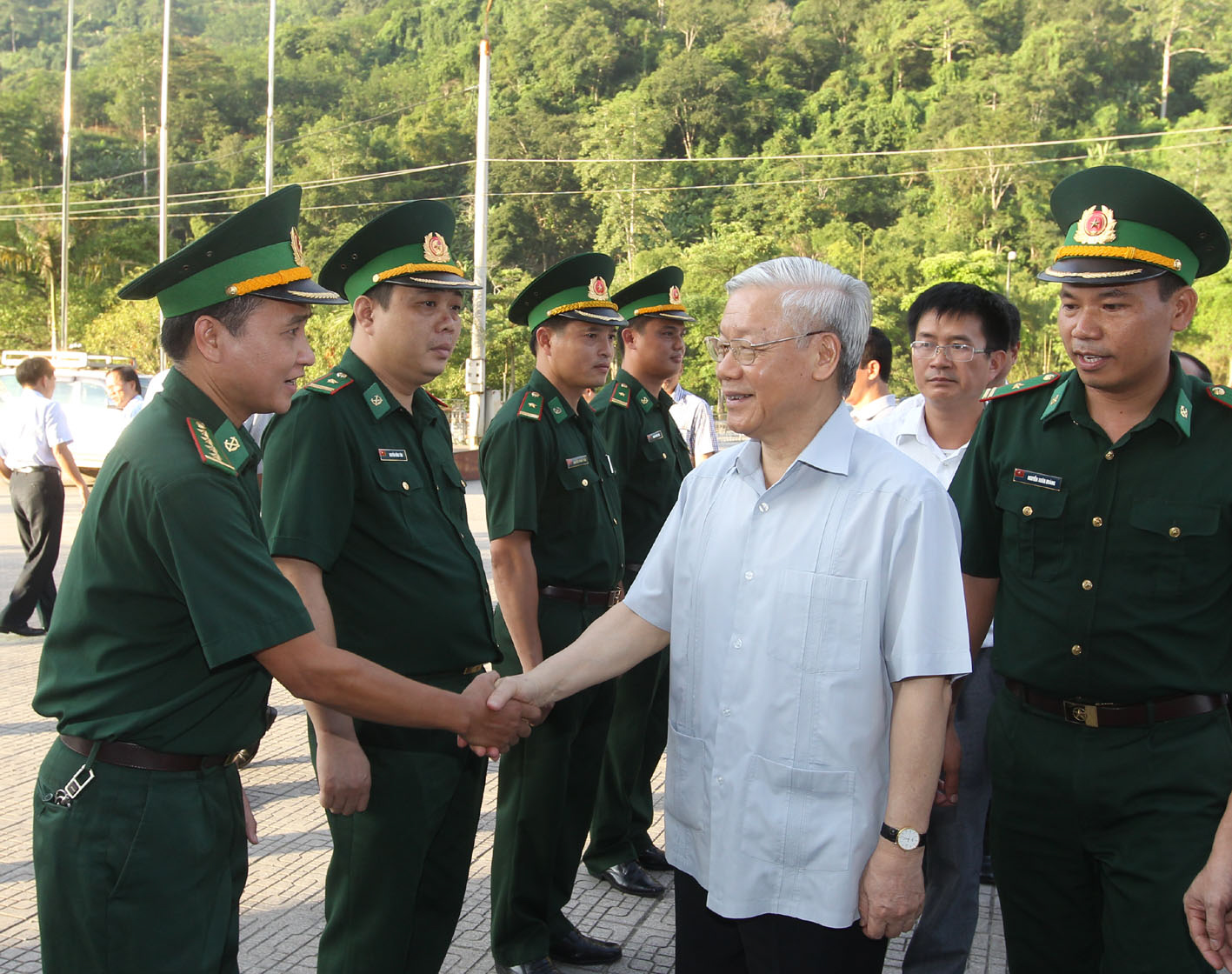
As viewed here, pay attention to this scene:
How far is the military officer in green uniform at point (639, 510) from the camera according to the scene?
161 inches

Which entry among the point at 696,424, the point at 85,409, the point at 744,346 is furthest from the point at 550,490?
the point at 85,409

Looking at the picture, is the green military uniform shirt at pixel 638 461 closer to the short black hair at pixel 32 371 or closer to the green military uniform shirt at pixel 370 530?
the green military uniform shirt at pixel 370 530

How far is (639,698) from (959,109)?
77670 mm

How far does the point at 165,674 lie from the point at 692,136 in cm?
8338

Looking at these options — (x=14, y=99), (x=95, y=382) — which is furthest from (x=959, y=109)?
(x=95, y=382)

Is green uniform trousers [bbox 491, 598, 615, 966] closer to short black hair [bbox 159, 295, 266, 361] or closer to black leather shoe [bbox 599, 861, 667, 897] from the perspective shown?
black leather shoe [bbox 599, 861, 667, 897]

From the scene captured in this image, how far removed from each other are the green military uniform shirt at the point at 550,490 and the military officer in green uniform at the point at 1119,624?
4.88 ft

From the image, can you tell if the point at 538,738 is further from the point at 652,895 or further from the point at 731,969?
the point at 731,969

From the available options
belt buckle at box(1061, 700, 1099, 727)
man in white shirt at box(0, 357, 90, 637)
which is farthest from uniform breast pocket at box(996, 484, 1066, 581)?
man in white shirt at box(0, 357, 90, 637)

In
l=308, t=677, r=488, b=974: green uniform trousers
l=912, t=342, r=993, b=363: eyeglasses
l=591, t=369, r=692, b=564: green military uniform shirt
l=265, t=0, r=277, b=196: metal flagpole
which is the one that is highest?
l=265, t=0, r=277, b=196: metal flagpole

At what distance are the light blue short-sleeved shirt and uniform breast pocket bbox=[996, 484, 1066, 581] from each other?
20.0 inches

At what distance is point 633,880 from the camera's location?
398cm

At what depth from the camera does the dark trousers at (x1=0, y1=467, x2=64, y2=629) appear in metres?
7.44

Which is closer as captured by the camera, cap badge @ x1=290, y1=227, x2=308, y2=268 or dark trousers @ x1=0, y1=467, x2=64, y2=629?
cap badge @ x1=290, y1=227, x2=308, y2=268
